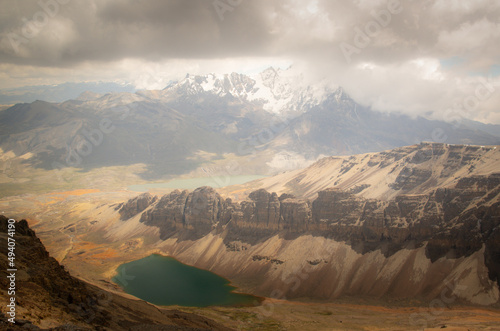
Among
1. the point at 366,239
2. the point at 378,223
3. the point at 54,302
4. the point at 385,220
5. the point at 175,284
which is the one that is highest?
the point at 385,220

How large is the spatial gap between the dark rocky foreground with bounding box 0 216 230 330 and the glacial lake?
44389mm

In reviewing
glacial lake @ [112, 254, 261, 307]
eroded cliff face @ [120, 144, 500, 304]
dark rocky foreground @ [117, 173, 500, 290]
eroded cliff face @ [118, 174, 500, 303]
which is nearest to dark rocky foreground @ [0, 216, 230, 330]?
glacial lake @ [112, 254, 261, 307]

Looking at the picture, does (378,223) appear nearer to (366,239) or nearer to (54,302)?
(366,239)

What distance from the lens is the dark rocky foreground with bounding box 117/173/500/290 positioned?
10912cm

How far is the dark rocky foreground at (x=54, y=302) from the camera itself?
140 ft

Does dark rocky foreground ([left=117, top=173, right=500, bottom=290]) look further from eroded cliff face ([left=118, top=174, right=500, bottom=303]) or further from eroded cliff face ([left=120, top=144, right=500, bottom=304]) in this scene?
eroded cliff face ([left=120, top=144, right=500, bottom=304])

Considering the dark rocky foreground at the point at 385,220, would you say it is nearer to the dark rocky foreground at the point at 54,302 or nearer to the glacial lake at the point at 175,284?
the glacial lake at the point at 175,284

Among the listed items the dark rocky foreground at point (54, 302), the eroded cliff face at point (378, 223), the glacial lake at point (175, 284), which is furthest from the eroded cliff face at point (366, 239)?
the dark rocky foreground at point (54, 302)

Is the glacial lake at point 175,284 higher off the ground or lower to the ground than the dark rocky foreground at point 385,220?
lower

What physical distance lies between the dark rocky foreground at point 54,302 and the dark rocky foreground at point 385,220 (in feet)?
256

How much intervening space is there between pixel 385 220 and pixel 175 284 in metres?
81.5

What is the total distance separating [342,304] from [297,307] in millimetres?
13790

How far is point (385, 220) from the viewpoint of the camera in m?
126

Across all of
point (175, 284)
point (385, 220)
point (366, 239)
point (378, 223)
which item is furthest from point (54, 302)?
point (385, 220)
